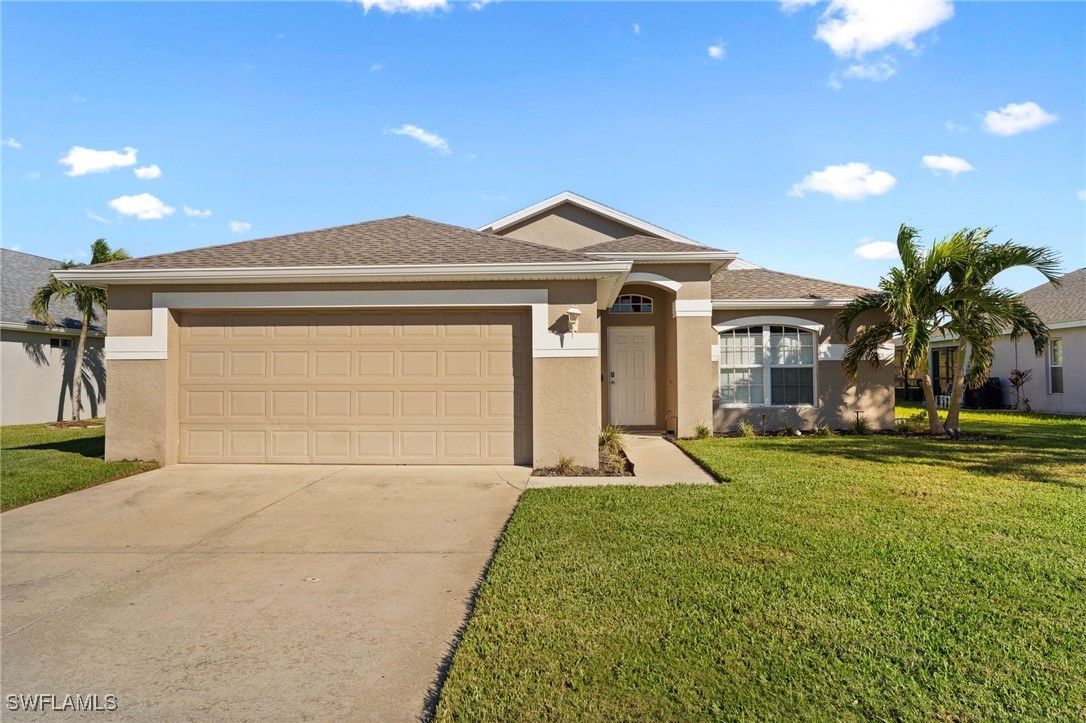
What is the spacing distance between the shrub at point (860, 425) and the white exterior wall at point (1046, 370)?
7837mm

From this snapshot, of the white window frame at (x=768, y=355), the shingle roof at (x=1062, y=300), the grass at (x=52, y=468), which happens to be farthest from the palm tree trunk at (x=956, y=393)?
the grass at (x=52, y=468)

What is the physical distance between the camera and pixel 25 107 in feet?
33.1

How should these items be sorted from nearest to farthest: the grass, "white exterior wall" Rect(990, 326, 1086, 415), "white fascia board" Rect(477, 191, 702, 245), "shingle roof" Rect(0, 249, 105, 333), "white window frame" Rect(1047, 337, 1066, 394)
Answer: the grass < "white fascia board" Rect(477, 191, 702, 245) < "shingle roof" Rect(0, 249, 105, 333) < "white exterior wall" Rect(990, 326, 1086, 415) < "white window frame" Rect(1047, 337, 1066, 394)

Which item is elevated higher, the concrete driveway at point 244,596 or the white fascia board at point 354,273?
the white fascia board at point 354,273

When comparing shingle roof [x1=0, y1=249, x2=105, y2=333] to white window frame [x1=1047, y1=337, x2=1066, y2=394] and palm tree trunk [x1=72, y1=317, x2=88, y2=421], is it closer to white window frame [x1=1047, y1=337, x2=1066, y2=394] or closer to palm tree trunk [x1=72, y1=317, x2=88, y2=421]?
palm tree trunk [x1=72, y1=317, x2=88, y2=421]

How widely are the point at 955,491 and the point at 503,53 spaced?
35.3 ft

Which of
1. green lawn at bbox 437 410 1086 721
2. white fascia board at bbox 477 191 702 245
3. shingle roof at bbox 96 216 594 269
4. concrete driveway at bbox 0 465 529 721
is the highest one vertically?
white fascia board at bbox 477 191 702 245

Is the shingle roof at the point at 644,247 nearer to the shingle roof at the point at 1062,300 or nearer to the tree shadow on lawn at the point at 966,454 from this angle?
the tree shadow on lawn at the point at 966,454

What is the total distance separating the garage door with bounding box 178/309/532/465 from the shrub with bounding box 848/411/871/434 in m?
8.58

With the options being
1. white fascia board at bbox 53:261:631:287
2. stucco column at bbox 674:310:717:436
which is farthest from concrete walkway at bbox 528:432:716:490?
white fascia board at bbox 53:261:631:287

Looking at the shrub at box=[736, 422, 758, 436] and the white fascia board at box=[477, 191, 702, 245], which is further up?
the white fascia board at box=[477, 191, 702, 245]

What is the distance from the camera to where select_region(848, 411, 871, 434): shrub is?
13331mm

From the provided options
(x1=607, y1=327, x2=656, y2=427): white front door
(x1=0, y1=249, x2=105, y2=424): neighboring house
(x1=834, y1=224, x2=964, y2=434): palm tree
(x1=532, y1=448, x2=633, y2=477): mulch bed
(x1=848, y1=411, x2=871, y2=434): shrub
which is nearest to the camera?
(x1=532, y1=448, x2=633, y2=477): mulch bed

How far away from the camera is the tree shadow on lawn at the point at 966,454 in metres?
8.39
